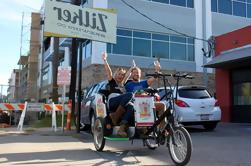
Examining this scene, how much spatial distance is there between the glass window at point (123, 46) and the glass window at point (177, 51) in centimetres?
359

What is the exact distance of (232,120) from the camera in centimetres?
2094

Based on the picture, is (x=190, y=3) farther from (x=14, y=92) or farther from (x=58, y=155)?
(x=58, y=155)

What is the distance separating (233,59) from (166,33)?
13.4 metres

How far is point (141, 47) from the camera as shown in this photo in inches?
1223

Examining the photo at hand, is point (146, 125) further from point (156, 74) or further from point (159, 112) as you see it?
point (156, 74)

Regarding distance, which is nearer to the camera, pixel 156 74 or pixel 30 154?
pixel 156 74

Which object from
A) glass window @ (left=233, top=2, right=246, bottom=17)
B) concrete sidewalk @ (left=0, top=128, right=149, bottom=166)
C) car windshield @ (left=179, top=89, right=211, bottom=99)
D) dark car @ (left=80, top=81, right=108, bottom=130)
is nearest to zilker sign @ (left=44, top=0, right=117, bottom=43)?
dark car @ (left=80, top=81, right=108, bottom=130)

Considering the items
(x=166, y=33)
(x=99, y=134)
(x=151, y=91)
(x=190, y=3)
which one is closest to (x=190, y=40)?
(x=166, y=33)

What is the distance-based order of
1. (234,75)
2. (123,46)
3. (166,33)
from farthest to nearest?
1. (166,33)
2. (123,46)
3. (234,75)

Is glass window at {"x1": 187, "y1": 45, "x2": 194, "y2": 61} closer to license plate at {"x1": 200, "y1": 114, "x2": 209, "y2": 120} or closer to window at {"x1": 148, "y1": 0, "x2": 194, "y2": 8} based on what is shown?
window at {"x1": 148, "y1": 0, "x2": 194, "y2": 8}

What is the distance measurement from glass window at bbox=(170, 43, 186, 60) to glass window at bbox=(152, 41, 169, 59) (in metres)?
0.44

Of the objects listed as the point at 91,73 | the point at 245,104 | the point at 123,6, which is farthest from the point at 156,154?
the point at 123,6

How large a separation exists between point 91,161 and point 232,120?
14326 millimetres

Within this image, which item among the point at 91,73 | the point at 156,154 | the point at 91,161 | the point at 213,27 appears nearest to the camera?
the point at 91,161
